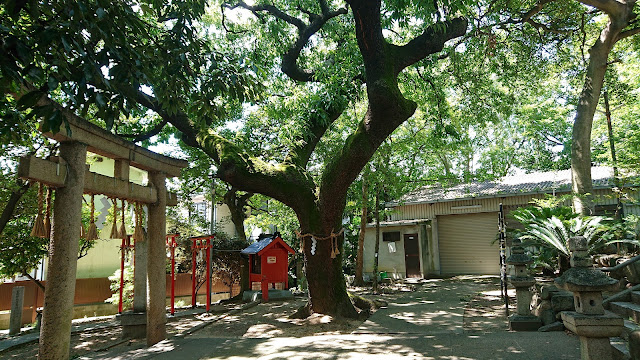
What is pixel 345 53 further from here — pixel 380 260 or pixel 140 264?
pixel 380 260

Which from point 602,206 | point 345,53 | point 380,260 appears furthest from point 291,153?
point 602,206

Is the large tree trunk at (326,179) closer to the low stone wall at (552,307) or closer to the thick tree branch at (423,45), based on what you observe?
the thick tree branch at (423,45)

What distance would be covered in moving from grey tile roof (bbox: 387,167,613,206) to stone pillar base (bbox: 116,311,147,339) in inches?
454

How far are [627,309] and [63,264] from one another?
26.2 feet

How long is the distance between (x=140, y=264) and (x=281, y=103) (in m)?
5.24

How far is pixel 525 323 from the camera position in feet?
22.7

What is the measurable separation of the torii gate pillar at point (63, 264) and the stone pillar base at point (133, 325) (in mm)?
2947

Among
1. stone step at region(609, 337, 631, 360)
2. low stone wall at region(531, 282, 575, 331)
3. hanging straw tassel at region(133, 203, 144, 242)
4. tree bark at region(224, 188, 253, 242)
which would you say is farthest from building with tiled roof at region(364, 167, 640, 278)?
stone step at region(609, 337, 631, 360)

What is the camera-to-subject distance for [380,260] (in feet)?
64.4

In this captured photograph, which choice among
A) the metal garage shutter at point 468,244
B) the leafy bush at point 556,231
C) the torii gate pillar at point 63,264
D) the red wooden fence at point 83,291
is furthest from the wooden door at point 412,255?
the torii gate pillar at point 63,264

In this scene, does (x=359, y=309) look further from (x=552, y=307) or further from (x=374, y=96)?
(x=374, y=96)

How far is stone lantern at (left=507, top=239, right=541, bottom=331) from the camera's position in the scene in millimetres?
6914

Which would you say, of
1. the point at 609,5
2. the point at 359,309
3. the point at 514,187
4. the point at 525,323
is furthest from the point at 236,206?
the point at 609,5

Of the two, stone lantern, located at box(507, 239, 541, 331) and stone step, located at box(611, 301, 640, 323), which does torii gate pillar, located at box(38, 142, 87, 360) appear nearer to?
stone lantern, located at box(507, 239, 541, 331)
